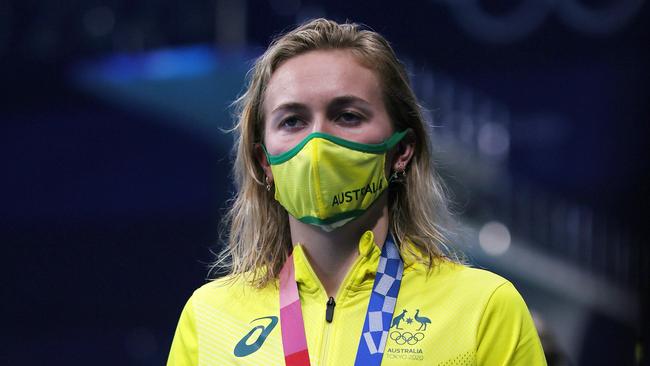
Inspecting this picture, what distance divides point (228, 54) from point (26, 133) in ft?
3.98

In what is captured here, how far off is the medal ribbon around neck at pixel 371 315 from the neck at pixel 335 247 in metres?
0.07

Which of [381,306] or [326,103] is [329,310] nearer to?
[381,306]

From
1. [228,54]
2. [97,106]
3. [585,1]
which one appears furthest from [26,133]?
[585,1]

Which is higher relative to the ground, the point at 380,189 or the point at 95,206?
the point at 380,189

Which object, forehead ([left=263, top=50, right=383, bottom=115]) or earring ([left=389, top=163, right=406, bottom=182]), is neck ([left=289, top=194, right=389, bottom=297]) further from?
forehead ([left=263, top=50, right=383, bottom=115])

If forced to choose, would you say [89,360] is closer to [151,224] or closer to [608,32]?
[151,224]

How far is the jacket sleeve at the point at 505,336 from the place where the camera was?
234 cm

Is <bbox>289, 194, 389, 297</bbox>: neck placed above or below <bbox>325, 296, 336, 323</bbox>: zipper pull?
above

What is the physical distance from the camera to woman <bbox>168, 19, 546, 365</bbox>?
93.5 inches

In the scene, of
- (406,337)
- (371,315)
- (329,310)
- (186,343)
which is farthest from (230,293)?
(406,337)

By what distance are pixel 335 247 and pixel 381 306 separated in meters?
0.20

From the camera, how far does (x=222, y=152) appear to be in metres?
5.27

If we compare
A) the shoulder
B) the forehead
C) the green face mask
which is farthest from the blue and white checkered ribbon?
the forehead

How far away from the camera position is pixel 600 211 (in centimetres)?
494
